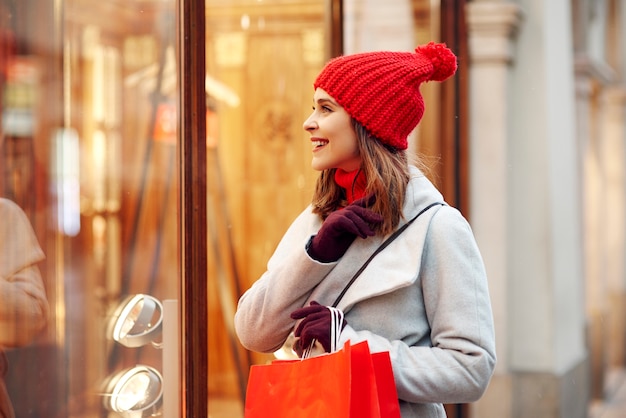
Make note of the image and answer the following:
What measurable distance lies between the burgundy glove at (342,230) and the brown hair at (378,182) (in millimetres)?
29

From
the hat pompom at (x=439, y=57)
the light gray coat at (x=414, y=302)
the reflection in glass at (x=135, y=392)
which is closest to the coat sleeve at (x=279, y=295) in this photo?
the light gray coat at (x=414, y=302)

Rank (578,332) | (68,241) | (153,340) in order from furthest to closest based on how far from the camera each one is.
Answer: (578,332), (153,340), (68,241)

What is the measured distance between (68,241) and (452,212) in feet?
3.65

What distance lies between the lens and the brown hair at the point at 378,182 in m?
2.39

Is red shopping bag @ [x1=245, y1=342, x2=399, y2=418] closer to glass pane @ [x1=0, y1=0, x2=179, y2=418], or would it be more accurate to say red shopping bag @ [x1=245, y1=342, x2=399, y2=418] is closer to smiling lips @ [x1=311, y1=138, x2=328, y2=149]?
smiling lips @ [x1=311, y1=138, x2=328, y2=149]

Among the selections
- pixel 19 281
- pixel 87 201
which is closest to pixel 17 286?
pixel 19 281

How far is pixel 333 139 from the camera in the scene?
8.17 ft

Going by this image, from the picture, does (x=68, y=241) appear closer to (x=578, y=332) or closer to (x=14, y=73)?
(x=14, y=73)

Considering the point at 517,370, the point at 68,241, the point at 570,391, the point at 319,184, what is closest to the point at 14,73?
the point at 68,241

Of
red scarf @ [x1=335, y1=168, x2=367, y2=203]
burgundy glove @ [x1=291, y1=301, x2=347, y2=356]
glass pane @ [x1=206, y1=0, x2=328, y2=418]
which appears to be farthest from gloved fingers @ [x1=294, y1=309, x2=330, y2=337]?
glass pane @ [x1=206, y1=0, x2=328, y2=418]

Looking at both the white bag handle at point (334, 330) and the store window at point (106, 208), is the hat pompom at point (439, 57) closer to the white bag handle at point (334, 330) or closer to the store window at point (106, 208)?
the white bag handle at point (334, 330)

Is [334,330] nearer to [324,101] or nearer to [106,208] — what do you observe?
[324,101]

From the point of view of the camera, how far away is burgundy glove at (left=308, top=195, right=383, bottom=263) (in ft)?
7.54

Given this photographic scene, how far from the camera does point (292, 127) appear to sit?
20.4ft
